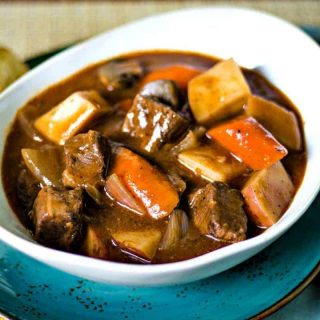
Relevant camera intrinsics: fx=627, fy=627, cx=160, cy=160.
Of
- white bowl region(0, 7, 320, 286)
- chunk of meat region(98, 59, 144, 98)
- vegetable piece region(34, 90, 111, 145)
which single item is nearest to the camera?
white bowl region(0, 7, 320, 286)

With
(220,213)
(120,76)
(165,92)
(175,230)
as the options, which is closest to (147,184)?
(175,230)

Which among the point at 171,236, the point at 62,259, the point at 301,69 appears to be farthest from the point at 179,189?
→ the point at 301,69

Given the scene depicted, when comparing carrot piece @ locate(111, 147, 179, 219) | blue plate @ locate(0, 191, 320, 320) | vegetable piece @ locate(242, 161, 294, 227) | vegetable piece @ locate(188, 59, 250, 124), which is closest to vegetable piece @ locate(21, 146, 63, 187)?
carrot piece @ locate(111, 147, 179, 219)

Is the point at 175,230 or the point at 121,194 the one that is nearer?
the point at 175,230

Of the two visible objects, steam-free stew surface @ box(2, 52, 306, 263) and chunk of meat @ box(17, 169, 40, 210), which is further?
chunk of meat @ box(17, 169, 40, 210)

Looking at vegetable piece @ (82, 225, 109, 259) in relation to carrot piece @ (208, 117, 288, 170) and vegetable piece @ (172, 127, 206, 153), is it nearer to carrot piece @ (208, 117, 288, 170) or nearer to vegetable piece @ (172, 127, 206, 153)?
vegetable piece @ (172, 127, 206, 153)

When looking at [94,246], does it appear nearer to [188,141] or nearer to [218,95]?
[188,141]

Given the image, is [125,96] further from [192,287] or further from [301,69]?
[192,287]
